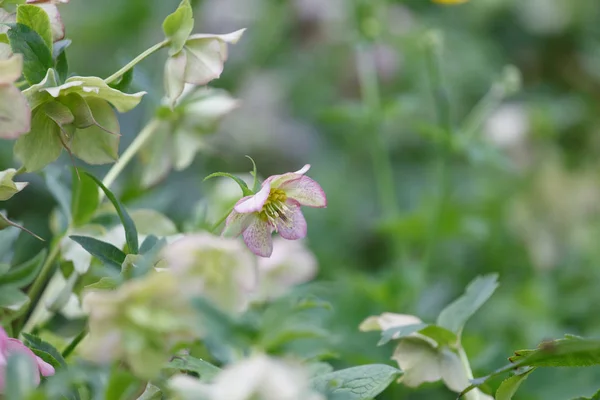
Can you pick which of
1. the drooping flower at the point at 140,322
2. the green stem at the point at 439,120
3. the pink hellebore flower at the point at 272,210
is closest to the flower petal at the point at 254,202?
the pink hellebore flower at the point at 272,210

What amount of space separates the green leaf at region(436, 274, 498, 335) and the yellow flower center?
0.11m

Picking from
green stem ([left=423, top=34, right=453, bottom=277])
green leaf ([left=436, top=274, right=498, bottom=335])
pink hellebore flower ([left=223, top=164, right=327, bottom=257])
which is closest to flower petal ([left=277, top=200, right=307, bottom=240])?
pink hellebore flower ([left=223, top=164, right=327, bottom=257])

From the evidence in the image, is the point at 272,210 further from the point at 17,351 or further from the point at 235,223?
the point at 17,351

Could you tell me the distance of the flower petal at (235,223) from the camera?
397 millimetres

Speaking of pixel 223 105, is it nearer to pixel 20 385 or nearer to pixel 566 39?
pixel 20 385

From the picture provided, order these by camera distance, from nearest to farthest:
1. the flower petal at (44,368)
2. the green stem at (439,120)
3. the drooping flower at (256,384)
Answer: the drooping flower at (256,384), the flower petal at (44,368), the green stem at (439,120)

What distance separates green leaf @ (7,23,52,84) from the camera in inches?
15.5

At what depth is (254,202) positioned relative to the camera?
1.25ft

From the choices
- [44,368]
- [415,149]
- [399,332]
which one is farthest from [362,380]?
[415,149]

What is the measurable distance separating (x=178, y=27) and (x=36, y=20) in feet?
0.26

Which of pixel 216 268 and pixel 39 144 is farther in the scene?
pixel 39 144

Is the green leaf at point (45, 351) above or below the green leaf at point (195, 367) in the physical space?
below

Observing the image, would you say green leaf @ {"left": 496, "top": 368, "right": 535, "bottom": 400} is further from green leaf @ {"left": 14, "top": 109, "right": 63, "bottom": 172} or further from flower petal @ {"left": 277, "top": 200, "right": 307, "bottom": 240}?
green leaf @ {"left": 14, "top": 109, "right": 63, "bottom": 172}

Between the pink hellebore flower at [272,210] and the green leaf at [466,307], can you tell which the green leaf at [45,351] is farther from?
the green leaf at [466,307]
